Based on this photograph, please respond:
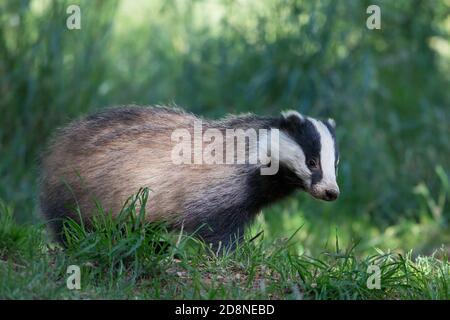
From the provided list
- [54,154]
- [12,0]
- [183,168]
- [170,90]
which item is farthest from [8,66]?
[183,168]

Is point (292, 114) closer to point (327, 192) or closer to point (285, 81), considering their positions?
point (327, 192)

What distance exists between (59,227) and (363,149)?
164 inches

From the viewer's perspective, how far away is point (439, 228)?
8.56 meters

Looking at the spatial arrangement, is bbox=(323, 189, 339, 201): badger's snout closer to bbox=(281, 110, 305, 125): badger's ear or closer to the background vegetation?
bbox=(281, 110, 305, 125): badger's ear

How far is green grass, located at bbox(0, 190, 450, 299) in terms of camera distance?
14.2 feet

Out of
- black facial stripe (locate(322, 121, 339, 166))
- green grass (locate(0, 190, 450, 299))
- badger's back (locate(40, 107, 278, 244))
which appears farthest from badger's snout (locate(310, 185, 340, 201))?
green grass (locate(0, 190, 450, 299))

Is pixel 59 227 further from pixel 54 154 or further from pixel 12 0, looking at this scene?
pixel 12 0

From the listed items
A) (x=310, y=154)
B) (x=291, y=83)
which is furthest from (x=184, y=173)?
(x=291, y=83)

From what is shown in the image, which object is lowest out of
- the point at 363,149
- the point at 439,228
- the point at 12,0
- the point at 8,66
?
the point at 439,228

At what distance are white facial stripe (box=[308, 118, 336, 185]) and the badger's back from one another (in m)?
0.46

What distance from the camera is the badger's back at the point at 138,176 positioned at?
5.58 metres

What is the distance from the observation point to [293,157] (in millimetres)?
5645

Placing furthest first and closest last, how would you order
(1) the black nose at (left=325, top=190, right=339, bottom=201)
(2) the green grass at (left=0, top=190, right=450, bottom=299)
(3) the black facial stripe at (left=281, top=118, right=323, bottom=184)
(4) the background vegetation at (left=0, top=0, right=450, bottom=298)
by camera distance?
1. (4) the background vegetation at (left=0, top=0, right=450, bottom=298)
2. (3) the black facial stripe at (left=281, top=118, right=323, bottom=184)
3. (1) the black nose at (left=325, top=190, right=339, bottom=201)
4. (2) the green grass at (left=0, top=190, right=450, bottom=299)

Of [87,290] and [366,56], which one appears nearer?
[87,290]
